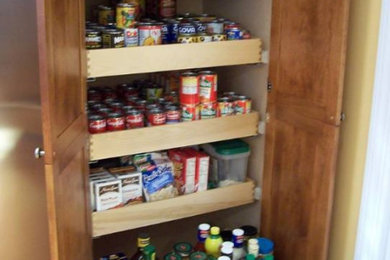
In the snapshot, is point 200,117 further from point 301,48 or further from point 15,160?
point 15,160

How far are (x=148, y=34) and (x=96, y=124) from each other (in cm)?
36

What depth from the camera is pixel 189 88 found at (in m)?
1.89

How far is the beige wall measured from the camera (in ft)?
5.33

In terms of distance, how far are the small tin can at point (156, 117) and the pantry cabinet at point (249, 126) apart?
0.03m

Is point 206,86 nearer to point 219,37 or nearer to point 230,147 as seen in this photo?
point 219,37

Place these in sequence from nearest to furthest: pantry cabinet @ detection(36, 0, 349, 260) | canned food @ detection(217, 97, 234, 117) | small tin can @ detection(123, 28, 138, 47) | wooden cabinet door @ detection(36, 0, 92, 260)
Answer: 1. wooden cabinet door @ detection(36, 0, 92, 260)
2. pantry cabinet @ detection(36, 0, 349, 260)
3. small tin can @ detection(123, 28, 138, 47)
4. canned food @ detection(217, 97, 234, 117)

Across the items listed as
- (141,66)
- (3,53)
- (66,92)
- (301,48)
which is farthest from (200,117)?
(3,53)

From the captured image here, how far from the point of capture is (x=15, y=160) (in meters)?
1.50

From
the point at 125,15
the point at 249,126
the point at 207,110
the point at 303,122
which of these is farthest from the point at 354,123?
the point at 125,15

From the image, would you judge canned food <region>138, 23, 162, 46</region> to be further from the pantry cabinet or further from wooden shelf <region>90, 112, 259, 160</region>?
wooden shelf <region>90, 112, 259, 160</region>

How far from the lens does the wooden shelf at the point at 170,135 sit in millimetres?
1753

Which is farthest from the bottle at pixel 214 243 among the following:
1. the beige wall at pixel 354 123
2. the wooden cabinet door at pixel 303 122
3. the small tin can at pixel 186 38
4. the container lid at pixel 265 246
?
the small tin can at pixel 186 38

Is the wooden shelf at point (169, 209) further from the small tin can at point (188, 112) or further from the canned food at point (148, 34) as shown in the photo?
the canned food at point (148, 34)

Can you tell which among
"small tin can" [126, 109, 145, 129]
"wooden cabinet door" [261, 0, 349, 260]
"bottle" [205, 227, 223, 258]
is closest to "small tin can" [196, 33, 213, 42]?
"wooden cabinet door" [261, 0, 349, 260]
